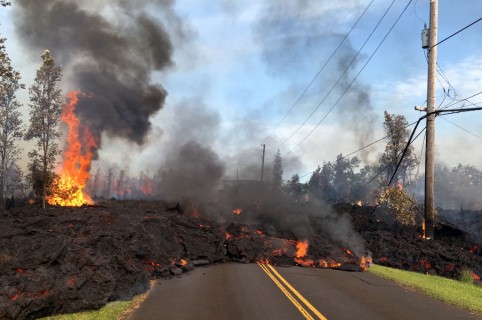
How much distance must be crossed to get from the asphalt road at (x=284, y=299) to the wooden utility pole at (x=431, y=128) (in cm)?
555

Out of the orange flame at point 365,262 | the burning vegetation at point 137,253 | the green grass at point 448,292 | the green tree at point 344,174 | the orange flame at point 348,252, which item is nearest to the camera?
the burning vegetation at point 137,253

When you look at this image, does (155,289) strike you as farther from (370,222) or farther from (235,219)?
(370,222)

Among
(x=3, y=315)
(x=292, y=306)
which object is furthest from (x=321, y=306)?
(x=3, y=315)

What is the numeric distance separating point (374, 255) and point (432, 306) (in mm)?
11683

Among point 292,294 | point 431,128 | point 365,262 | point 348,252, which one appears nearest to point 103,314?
point 292,294

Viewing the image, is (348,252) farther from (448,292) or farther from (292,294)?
(292,294)

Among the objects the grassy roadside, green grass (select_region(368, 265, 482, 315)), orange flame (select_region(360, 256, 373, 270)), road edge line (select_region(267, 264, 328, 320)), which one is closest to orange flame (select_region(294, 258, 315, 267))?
orange flame (select_region(360, 256, 373, 270))

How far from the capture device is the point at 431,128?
679 inches

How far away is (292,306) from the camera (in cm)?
863

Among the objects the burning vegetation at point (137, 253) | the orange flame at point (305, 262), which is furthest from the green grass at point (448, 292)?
the orange flame at point (305, 262)

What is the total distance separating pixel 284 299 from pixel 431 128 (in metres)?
12.2

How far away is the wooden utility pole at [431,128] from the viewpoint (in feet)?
55.9

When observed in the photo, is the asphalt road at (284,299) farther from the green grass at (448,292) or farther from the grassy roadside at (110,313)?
the green grass at (448,292)

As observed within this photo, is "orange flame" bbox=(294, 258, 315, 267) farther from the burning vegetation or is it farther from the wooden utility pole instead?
the wooden utility pole
